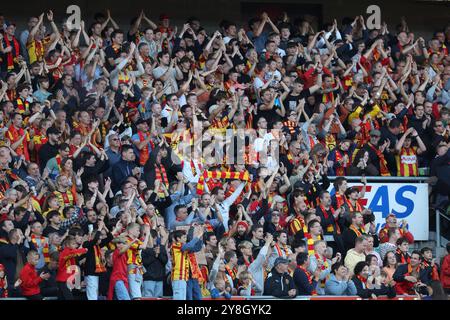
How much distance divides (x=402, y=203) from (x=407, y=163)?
2.72 ft

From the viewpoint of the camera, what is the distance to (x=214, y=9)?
83.8 feet

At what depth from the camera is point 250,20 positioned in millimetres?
23969

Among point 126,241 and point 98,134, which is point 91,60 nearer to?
point 98,134

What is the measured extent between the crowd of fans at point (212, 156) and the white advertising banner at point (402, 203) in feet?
1.07

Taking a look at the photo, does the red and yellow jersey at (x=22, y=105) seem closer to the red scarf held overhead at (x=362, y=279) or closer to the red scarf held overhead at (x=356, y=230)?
the red scarf held overhead at (x=356, y=230)

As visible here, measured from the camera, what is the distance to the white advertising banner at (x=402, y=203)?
2056cm

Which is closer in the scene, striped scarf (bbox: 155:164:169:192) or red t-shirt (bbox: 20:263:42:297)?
red t-shirt (bbox: 20:263:42:297)

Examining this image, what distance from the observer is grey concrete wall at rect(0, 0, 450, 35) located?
24.5 m

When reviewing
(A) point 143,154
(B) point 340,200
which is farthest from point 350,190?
(A) point 143,154

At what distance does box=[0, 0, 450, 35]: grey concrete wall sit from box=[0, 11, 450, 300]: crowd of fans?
77cm

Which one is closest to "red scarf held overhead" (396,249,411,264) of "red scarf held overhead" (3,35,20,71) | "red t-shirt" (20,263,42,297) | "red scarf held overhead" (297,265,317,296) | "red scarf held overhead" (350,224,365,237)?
"red scarf held overhead" (350,224,365,237)

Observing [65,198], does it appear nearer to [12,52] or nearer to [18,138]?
[18,138]

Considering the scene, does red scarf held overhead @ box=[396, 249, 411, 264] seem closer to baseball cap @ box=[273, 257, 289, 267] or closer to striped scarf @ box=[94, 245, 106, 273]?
baseball cap @ box=[273, 257, 289, 267]

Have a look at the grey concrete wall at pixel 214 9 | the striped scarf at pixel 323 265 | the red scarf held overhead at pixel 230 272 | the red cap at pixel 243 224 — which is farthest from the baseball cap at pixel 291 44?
the red scarf held overhead at pixel 230 272
